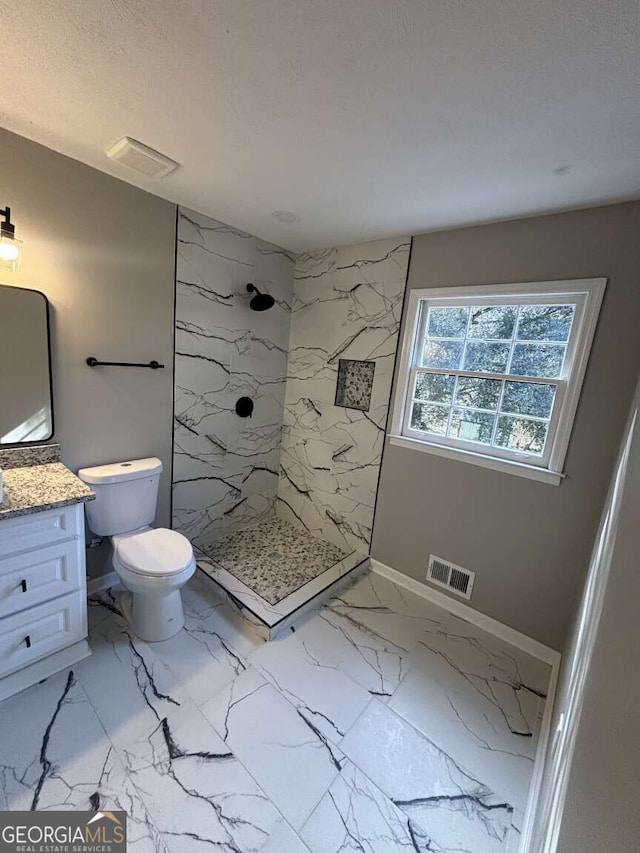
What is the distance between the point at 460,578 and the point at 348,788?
122cm

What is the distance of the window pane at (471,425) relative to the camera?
204 cm

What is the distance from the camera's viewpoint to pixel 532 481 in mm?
1855

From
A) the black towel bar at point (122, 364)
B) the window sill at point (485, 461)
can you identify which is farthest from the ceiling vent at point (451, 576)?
the black towel bar at point (122, 364)

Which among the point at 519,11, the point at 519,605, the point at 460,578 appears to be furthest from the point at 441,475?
the point at 519,11

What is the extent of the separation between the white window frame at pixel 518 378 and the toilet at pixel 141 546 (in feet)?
4.93

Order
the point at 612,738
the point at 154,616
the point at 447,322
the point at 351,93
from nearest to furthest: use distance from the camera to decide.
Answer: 1. the point at 612,738
2. the point at 351,93
3. the point at 154,616
4. the point at 447,322

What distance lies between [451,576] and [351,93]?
2.36m

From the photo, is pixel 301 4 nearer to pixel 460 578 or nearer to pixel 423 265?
pixel 423 265

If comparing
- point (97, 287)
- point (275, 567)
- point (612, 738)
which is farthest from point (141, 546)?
point (612, 738)

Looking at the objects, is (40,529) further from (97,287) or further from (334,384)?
(334,384)

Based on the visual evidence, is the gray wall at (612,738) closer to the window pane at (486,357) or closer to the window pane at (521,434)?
the window pane at (521,434)

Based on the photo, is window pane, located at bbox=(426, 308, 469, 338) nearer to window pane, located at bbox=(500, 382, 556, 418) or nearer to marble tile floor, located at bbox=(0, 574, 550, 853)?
window pane, located at bbox=(500, 382, 556, 418)

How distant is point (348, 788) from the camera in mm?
1253

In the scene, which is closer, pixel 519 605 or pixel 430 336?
pixel 519 605
